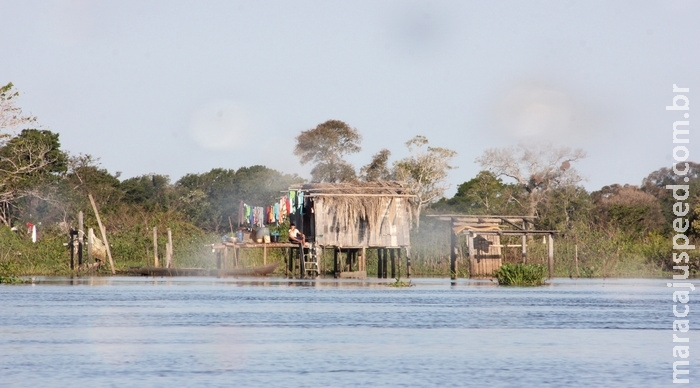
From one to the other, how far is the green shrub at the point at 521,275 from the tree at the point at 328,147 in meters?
36.6

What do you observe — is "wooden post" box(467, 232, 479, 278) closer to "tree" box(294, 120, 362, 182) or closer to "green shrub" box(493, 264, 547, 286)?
"green shrub" box(493, 264, 547, 286)

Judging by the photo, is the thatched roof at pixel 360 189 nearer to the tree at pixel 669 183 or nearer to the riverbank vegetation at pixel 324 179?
the riverbank vegetation at pixel 324 179

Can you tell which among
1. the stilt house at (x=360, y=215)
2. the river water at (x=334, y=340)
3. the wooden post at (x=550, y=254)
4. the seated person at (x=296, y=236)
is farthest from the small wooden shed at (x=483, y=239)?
the river water at (x=334, y=340)

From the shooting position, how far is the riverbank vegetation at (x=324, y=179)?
5462 centimetres

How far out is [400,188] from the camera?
54375mm

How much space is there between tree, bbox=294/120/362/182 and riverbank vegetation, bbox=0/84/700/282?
9 cm

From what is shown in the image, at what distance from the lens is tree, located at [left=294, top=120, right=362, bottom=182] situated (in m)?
81.1

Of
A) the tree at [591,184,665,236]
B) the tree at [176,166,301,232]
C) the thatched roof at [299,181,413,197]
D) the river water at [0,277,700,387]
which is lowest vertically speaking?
the river water at [0,277,700,387]

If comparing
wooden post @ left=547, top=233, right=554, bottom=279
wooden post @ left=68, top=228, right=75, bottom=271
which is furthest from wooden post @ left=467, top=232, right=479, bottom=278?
wooden post @ left=68, top=228, right=75, bottom=271

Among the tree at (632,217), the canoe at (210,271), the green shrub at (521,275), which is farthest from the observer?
the tree at (632,217)

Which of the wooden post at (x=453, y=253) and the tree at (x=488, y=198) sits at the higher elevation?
the tree at (x=488, y=198)

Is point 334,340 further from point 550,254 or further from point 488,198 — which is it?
point 488,198

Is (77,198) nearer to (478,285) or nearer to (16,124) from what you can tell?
→ (16,124)

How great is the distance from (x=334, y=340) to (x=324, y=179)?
60275mm
